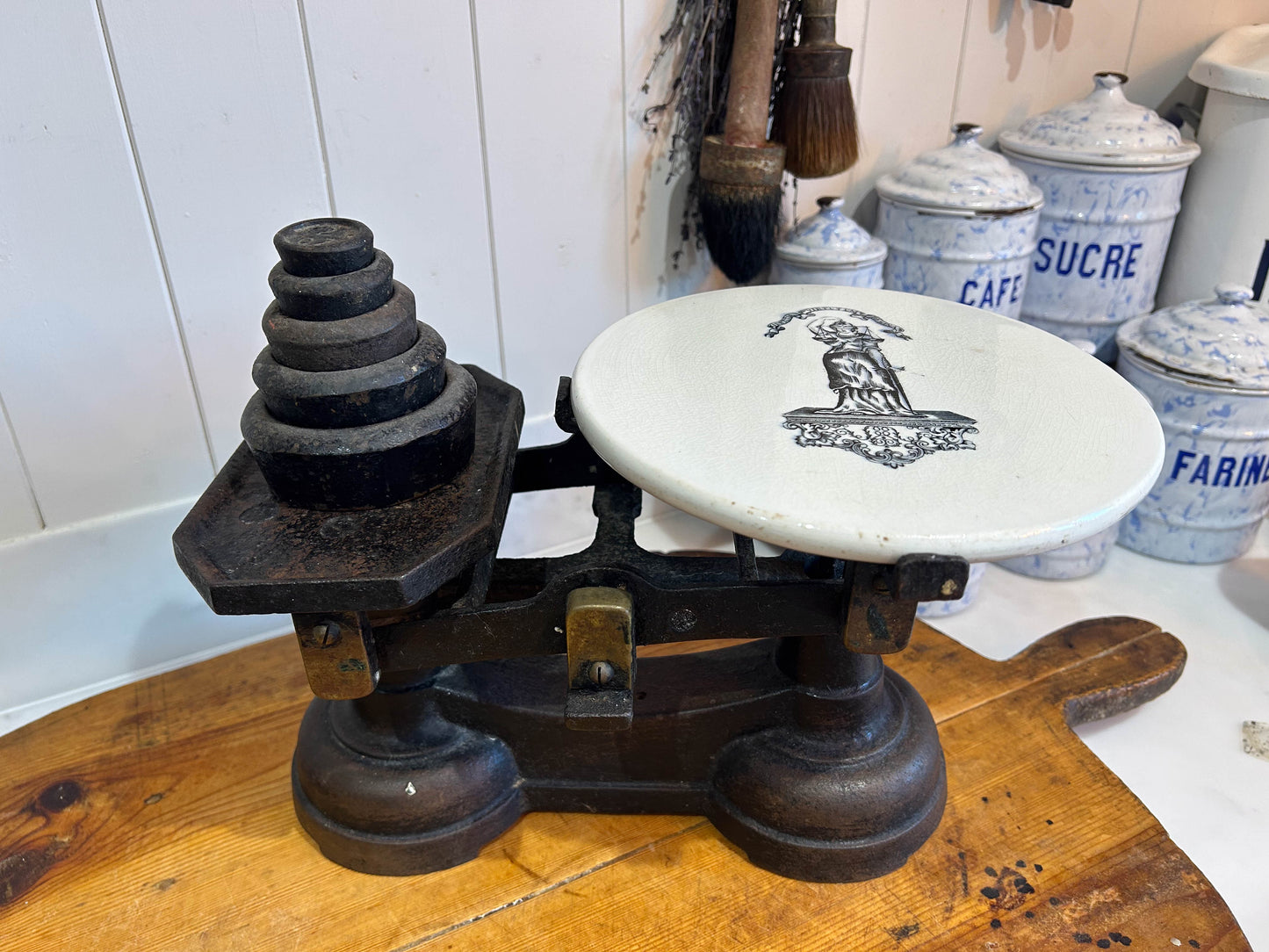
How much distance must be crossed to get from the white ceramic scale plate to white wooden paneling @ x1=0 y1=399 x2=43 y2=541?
0.68 m

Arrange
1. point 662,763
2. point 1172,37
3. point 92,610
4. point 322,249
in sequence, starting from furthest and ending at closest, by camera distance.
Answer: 1. point 1172,37
2. point 92,610
3. point 662,763
4. point 322,249

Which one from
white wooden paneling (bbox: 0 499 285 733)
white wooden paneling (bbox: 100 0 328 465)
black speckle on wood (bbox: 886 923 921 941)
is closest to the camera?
black speckle on wood (bbox: 886 923 921 941)

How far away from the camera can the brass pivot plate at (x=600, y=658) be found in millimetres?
808

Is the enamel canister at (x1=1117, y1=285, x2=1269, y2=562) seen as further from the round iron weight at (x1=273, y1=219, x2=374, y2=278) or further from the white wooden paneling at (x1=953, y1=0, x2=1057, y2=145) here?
the round iron weight at (x1=273, y1=219, x2=374, y2=278)

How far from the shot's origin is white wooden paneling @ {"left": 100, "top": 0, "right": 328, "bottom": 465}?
1.00m

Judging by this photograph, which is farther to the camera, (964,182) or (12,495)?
(964,182)

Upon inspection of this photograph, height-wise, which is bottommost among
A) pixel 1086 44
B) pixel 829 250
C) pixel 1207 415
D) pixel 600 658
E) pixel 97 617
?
pixel 97 617

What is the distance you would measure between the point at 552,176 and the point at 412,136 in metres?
0.19

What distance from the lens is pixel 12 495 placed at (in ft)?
3.66

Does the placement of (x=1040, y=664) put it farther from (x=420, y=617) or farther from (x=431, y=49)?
(x=431, y=49)

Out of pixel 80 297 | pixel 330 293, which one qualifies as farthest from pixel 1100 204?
pixel 80 297

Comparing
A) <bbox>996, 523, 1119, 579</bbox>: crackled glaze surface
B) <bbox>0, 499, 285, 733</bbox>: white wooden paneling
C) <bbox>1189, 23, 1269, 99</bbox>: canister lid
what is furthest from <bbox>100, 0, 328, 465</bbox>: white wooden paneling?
<bbox>1189, 23, 1269, 99</bbox>: canister lid

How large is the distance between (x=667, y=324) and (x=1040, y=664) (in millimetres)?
661

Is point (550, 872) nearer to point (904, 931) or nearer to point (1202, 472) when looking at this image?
point (904, 931)
